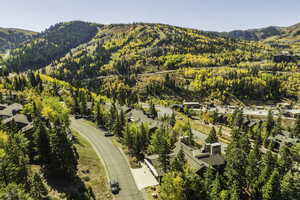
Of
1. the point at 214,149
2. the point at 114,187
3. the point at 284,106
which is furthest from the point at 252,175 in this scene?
the point at 284,106

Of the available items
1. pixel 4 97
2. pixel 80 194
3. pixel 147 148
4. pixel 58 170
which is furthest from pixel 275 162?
pixel 4 97

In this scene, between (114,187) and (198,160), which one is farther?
(198,160)

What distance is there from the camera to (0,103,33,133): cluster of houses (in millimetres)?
62469

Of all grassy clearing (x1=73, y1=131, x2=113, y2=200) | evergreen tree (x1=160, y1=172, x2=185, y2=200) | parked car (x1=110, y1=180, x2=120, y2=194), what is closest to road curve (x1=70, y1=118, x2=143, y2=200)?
parked car (x1=110, y1=180, x2=120, y2=194)

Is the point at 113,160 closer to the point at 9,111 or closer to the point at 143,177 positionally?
the point at 143,177

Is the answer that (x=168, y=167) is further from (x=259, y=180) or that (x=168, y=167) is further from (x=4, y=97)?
(x=4, y=97)

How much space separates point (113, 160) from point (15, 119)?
123ft

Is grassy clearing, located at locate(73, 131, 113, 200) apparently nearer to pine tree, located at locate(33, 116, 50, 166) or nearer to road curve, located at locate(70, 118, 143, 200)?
road curve, located at locate(70, 118, 143, 200)

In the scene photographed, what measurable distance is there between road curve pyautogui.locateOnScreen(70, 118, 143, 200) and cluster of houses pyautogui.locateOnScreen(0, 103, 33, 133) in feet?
71.1

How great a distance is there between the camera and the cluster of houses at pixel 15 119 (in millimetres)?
62469

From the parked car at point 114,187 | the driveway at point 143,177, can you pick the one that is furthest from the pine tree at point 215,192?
the parked car at point 114,187

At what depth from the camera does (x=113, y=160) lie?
66500 mm

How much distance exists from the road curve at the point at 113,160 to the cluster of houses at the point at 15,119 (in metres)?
21.7

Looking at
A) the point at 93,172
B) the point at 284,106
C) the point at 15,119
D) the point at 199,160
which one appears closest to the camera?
the point at 93,172
